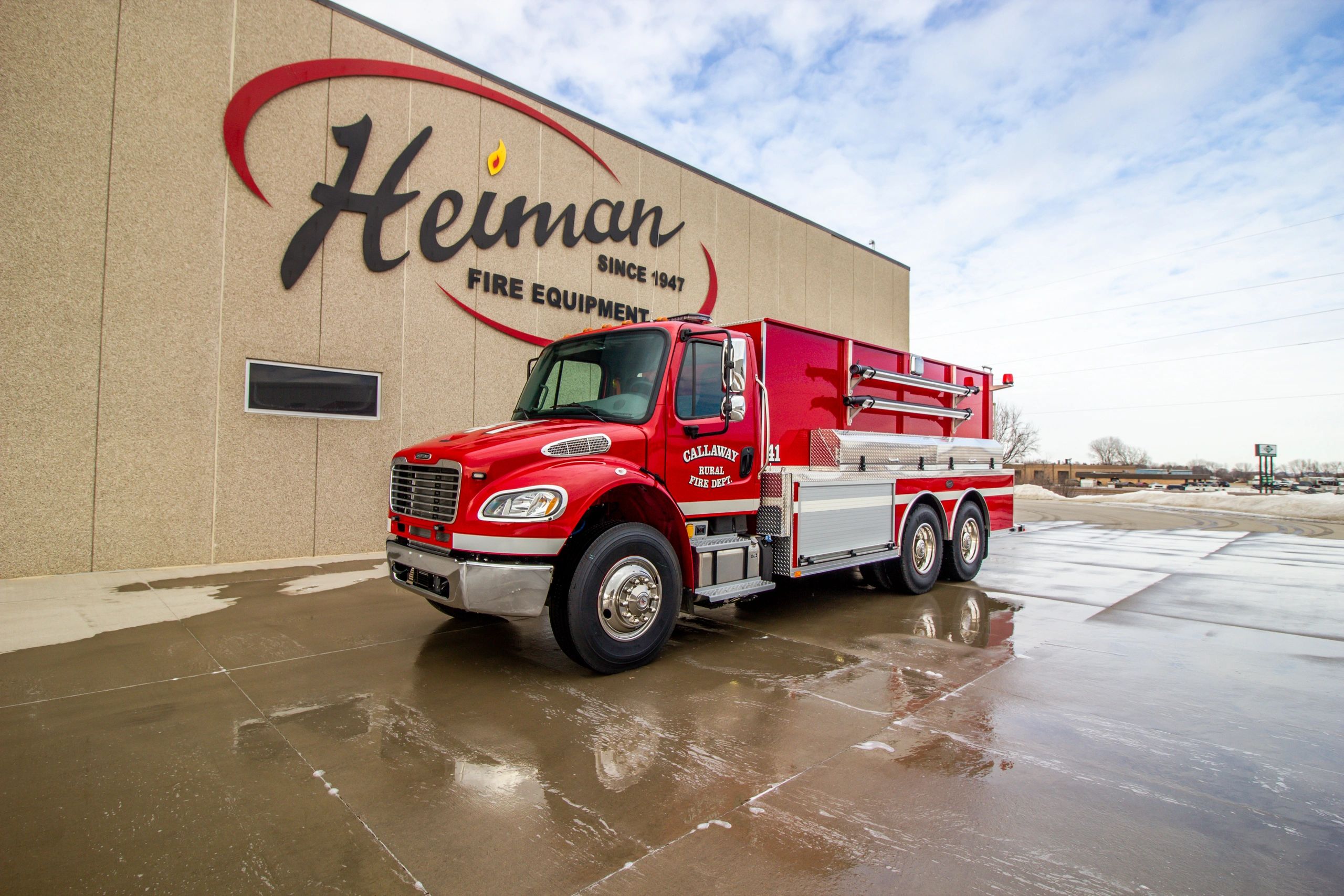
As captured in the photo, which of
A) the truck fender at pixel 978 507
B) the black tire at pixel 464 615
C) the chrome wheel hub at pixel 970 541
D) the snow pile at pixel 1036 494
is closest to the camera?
the black tire at pixel 464 615

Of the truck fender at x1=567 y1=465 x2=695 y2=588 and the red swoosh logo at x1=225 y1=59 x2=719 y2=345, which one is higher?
the red swoosh logo at x1=225 y1=59 x2=719 y2=345

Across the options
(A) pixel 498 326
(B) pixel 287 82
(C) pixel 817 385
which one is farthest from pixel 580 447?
(B) pixel 287 82

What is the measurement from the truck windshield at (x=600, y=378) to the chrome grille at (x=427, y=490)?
1085 mm

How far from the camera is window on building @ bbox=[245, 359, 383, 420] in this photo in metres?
8.78

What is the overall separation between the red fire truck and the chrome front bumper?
0.5 inches

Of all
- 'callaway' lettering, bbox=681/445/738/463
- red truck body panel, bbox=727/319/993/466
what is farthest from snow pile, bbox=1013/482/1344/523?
'callaway' lettering, bbox=681/445/738/463

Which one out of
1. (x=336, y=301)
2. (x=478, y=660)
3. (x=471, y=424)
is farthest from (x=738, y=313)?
(x=478, y=660)

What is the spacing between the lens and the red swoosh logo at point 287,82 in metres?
8.53

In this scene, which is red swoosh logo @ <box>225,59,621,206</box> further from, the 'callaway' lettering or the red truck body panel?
the 'callaway' lettering

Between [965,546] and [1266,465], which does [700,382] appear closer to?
[965,546]

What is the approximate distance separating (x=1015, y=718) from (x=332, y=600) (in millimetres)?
6015

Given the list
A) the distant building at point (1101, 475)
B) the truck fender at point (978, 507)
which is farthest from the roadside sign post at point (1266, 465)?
the truck fender at point (978, 507)

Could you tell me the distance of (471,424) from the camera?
1079 centimetres

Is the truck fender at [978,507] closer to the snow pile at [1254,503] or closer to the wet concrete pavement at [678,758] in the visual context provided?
the wet concrete pavement at [678,758]
